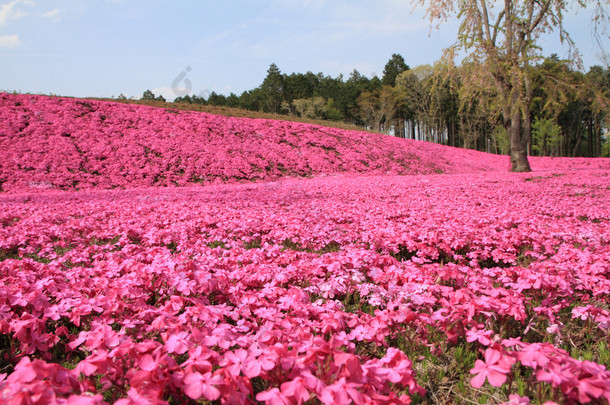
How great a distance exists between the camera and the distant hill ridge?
15.5 metres

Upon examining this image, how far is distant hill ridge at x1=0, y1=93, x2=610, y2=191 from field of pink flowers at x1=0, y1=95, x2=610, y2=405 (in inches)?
345

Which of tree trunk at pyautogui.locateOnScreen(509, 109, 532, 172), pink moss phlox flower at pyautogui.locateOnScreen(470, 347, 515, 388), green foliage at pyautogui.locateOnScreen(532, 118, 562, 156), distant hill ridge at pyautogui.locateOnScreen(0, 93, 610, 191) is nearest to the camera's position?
pink moss phlox flower at pyautogui.locateOnScreen(470, 347, 515, 388)

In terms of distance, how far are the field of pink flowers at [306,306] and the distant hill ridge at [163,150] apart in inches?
345

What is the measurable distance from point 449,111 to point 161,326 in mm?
64965

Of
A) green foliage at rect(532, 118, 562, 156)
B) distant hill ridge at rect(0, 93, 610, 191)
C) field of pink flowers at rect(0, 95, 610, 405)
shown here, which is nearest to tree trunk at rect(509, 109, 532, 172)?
distant hill ridge at rect(0, 93, 610, 191)

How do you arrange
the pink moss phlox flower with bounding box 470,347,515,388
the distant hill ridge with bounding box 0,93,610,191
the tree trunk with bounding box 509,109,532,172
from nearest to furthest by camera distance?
the pink moss phlox flower with bounding box 470,347,515,388, the distant hill ridge with bounding box 0,93,610,191, the tree trunk with bounding box 509,109,532,172

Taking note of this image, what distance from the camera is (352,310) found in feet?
9.48

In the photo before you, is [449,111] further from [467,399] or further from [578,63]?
[467,399]

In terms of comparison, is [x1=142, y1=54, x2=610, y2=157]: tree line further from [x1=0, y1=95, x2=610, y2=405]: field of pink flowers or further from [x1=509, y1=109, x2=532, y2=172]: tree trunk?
[x1=0, y1=95, x2=610, y2=405]: field of pink flowers

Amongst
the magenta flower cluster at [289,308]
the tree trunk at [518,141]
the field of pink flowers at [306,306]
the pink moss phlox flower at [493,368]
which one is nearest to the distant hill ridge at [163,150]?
the tree trunk at [518,141]

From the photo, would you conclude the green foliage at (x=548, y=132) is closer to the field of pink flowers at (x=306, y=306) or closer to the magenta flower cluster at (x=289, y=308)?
the field of pink flowers at (x=306, y=306)

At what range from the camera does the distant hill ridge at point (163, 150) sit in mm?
15453

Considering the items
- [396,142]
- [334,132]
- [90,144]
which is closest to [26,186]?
[90,144]

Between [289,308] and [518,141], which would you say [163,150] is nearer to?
[289,308]
